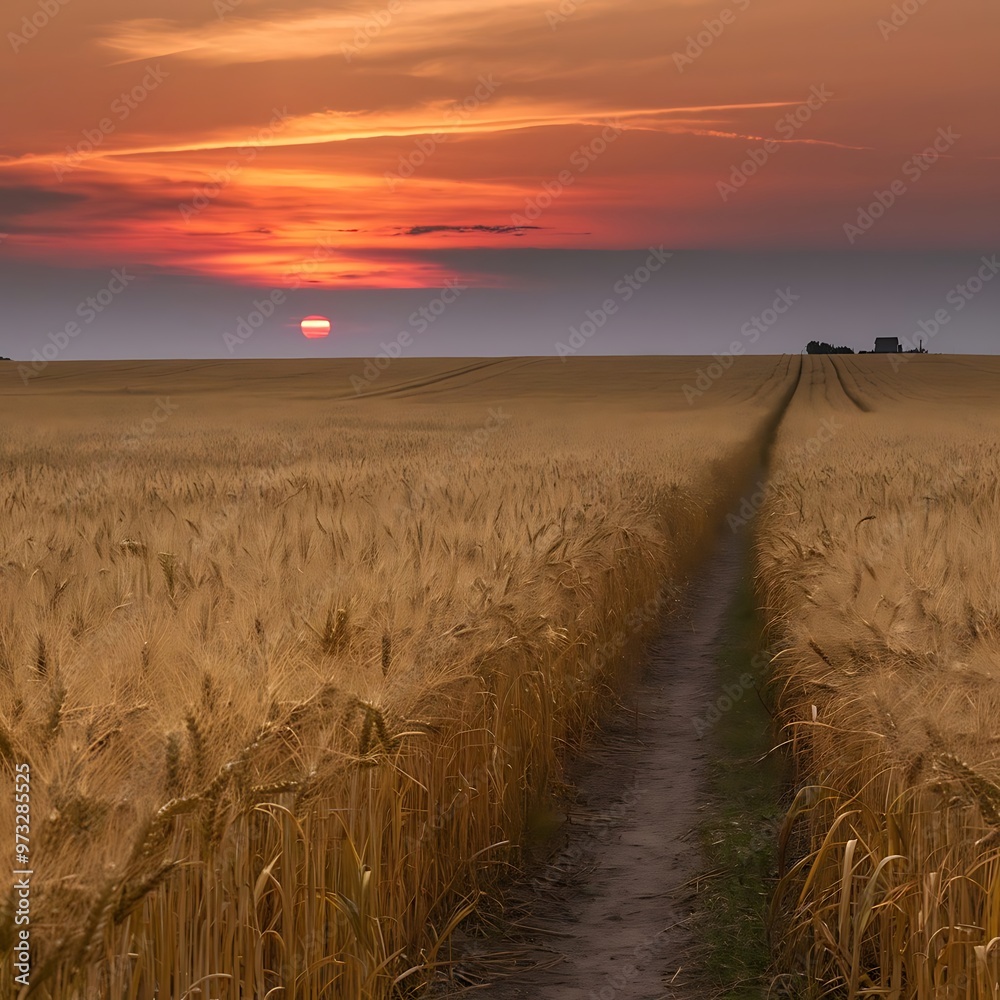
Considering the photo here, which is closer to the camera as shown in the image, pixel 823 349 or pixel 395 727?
pixel 395 727

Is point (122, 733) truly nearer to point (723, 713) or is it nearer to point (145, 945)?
point (145, 945)

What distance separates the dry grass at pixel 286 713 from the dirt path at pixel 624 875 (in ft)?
0.79

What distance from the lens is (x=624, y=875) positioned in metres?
4.29

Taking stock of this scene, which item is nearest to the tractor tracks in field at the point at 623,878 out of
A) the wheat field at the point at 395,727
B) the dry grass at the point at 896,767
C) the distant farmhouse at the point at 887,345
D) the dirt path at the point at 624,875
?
the dirt path at the point at 624,875

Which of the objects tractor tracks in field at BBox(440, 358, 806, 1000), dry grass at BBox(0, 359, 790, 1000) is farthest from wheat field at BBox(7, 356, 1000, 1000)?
tractor tracks in field at BBox(440, 358, 806, 1000)

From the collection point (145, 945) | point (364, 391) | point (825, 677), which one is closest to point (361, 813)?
point (145, 945)

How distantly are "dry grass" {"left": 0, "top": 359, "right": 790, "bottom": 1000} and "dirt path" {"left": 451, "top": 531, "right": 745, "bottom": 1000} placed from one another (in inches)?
9.5

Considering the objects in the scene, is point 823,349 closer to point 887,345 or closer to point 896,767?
point 887,345

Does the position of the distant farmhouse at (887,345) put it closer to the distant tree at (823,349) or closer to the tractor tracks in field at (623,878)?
the distant tree at (823,349)

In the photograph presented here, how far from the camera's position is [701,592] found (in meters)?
10.6

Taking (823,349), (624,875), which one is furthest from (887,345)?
(624,875)

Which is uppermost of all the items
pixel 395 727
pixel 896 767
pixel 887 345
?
pixel 887 345

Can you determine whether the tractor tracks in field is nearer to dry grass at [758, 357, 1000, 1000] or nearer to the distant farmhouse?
dry grass at [758, 357, 1000, 1000]

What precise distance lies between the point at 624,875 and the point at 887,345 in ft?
392
